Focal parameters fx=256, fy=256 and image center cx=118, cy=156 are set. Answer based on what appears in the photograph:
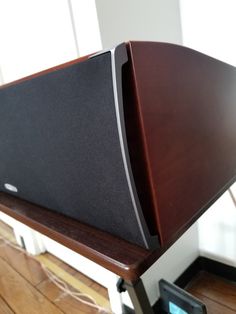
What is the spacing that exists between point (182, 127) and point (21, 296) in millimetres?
1251

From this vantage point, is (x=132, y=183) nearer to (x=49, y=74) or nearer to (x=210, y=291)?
(x=49, y=74)

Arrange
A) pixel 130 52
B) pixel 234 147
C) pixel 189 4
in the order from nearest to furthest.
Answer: pixel 130 52, pixel 234 147, pixel 189 4

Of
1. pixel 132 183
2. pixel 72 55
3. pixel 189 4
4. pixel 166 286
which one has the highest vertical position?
pixel 189 4

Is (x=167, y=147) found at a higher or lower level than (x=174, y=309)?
higher

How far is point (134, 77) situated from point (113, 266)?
9.1 inches

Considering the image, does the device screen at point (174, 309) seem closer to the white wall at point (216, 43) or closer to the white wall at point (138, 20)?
the white wall at point (216, 43)

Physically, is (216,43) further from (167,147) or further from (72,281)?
(72,281)

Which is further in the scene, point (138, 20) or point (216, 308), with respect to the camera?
point (216, 308)

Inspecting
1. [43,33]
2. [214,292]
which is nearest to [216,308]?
[214,292]

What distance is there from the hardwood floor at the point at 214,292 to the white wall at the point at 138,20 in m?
1.04

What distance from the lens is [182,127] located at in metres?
0.36

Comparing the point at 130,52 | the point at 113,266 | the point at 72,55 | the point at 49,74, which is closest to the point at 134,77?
the point at 130,52

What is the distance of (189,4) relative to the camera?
0.93 m

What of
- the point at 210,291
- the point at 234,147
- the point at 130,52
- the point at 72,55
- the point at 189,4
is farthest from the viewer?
the point at 210,291
